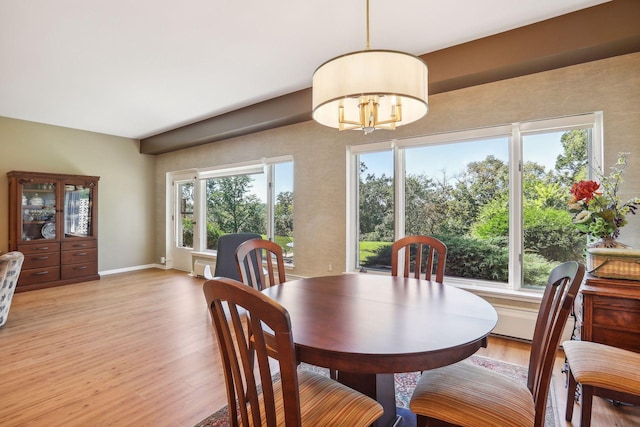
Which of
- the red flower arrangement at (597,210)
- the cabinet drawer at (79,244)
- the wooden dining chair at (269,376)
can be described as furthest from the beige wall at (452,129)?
the wooden dining chair at (269,376)

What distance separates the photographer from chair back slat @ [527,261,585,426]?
106 centimetres

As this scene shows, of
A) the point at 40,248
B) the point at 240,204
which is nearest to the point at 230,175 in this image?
the point at 240,204

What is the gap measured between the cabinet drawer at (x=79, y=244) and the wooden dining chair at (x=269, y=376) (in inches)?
214

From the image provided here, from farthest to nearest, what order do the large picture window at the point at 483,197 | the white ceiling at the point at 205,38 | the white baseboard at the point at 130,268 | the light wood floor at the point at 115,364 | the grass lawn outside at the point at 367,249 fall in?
the white baseboard at the point at 130,268 < the grass lawn outside at the point at 367,249 < the large picture window at the point at 483,197 < the white ceiling at the point at 205,38 < the light wood floor at the point at 115,364

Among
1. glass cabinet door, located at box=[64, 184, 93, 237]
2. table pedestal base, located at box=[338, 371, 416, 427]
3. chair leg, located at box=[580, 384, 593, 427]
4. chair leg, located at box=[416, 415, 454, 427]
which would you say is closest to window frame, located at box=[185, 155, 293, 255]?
glass cabinet door, located at box=[64, 184, 93, 237]

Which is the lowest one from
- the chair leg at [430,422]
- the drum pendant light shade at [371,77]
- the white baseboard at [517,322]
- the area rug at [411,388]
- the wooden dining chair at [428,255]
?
the area rug at [411,388]

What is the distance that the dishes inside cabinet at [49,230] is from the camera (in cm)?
479

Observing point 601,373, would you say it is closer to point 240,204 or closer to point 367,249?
point 367,249

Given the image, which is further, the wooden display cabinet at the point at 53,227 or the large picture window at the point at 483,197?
the wooden display cabinet at the point at 53,227

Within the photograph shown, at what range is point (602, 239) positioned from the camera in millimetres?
2039

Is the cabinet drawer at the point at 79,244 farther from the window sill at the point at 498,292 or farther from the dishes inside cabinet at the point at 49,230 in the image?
the window sill at the point at 498,292

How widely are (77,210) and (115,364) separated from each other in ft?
13.0

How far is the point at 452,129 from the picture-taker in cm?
306

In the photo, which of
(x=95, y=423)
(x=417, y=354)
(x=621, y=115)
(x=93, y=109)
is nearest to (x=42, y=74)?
(x=93, y=109)
